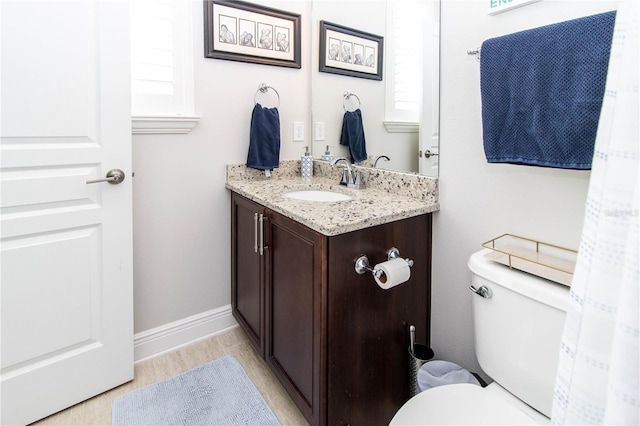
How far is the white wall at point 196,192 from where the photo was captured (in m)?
1.76

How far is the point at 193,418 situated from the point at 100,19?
1.58 meters

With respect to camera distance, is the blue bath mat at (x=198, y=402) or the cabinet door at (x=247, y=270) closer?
the blue bath mat at (x=198, y=402)

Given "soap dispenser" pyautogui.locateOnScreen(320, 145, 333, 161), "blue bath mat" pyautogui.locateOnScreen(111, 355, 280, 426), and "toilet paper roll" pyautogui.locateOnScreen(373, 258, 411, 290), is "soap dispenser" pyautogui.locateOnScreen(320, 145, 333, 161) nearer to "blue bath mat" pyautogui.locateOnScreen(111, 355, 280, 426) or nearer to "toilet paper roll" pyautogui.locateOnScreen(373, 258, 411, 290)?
"toilet paper roll" pyautogui.locateOnScreen(373, 258, 411, 290)

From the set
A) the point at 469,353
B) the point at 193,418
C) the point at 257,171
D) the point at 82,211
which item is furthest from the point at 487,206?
the point at 82,211

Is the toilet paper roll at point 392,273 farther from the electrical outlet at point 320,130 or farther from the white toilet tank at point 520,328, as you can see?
the electrical outlet at point 320,130

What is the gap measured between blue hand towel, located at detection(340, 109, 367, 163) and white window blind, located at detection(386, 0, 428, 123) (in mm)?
190

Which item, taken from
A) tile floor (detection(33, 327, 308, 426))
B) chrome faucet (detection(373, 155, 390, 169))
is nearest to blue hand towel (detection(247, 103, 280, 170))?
chrome faucet (detection(373, 155, 390, 169))

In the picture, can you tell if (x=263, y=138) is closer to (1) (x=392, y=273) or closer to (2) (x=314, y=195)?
(2) (x=314, y=195)

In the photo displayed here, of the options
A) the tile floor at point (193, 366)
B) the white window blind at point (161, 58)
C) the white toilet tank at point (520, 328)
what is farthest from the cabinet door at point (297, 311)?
the white window blind at point (161, 58)

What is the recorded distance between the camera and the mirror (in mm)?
1426

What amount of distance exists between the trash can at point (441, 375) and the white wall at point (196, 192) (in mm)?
1169

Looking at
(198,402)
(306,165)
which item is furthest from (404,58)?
(198,402)

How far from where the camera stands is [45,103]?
52.7 inches

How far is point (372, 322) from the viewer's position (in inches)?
50.1
